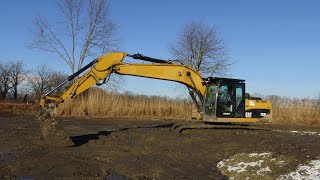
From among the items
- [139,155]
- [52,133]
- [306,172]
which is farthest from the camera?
[52,133]

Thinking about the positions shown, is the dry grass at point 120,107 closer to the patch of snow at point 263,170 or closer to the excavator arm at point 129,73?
the excavator arm at point 129,73

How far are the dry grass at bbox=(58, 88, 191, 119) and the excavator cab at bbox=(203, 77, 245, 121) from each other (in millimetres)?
10605

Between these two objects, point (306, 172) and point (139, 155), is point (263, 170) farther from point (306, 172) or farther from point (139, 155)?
point (139, 155)

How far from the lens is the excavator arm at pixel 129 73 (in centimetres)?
1291

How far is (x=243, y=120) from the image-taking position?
16.0 metres

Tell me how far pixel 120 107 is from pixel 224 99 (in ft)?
37.2

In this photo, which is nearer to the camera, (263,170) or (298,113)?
(263,170)

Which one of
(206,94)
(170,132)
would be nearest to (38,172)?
(170,132)

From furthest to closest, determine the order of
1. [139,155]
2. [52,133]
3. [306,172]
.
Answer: [52,133] < [139,155] < [306,172]

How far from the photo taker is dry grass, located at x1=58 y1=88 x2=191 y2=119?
25344 mm

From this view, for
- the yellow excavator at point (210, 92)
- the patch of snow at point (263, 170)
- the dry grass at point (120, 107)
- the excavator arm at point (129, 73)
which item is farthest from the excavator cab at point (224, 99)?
the dry grass at point (120, 107)

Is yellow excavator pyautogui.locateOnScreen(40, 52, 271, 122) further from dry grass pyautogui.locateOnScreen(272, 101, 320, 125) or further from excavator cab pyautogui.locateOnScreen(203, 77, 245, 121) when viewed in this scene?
dry grass pyautogui.locateOnScreen(272, 101, 320, 125)

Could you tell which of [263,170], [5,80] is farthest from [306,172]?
[5,80]

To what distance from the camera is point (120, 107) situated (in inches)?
1016
